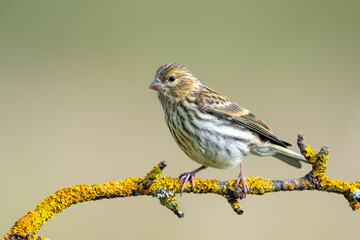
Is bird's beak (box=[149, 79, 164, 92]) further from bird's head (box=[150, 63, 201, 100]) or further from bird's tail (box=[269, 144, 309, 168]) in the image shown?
bird's tail (box=[269, 144, 309, 168])

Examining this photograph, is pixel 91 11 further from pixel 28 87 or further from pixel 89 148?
pixel 89 148

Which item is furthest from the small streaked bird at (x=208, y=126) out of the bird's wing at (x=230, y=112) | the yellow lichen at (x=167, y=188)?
the yellow lichen at (x=167, y=188)

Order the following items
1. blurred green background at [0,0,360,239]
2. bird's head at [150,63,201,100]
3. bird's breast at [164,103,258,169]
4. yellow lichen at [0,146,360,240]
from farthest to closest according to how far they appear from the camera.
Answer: blurred green background at [0,0,360,239]
bird's head at [150,63,201,100]
bird's breast at [164,103,258,169]
yellow lichen at [0,146,360,240]

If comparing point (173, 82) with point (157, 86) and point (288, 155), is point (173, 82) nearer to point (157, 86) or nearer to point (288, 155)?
point (157, 86)

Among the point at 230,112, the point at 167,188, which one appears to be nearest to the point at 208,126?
the point at 230,112

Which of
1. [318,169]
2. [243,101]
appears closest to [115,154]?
[243,101]

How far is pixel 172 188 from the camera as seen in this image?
3.62 metres

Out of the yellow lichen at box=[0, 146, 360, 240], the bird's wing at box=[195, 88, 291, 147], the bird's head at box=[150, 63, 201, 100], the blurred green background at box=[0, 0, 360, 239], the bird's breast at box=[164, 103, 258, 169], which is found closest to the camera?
the yellow lichen at box=[0, 146, 360, 240]

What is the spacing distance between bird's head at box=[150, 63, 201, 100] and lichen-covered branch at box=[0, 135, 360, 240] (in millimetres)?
1214

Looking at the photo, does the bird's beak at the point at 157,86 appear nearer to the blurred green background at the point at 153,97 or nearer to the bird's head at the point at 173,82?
the bird's head at the point at 173,82

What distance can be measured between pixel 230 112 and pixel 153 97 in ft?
10.9

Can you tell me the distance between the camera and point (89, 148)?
699 cm

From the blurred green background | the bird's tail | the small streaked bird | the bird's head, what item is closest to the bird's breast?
the small streaked bird

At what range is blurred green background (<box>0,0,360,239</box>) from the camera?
20.1 ft
